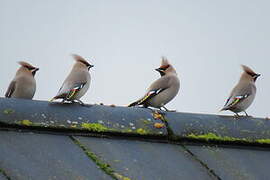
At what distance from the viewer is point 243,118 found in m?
3.80

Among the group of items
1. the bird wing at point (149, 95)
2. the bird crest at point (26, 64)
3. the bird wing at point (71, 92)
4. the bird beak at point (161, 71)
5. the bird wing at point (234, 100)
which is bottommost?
the bird wing at point (71, 92)

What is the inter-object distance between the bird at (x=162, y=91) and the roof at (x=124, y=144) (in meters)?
3.34

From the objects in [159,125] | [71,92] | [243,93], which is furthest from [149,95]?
[159,125]

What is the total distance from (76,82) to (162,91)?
1.66m

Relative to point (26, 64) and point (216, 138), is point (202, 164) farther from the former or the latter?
point (26, 64)

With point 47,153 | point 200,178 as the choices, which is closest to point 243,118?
point 200,178

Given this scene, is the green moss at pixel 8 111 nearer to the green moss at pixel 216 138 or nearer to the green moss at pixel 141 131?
the green moss at pixel 141 131

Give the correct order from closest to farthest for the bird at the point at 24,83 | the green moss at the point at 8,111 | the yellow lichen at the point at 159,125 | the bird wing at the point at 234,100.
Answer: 1. the green moss at the point at 8,111
2. the yellow lichen at the point at 159,125
3. the bird at the point at 24,83
4. the bird wing at the point at 234,100

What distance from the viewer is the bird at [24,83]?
21.5ft

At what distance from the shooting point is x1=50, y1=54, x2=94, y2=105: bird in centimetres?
543

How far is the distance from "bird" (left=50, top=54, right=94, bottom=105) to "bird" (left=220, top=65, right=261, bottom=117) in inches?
68.2

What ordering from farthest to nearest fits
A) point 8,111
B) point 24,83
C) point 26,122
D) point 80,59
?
point 24,83, point 80,59, point 8,111, point 26,122

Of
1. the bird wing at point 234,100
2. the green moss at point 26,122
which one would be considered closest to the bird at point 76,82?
the bird wing at point 234,100

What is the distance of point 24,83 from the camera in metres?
6.55
